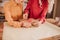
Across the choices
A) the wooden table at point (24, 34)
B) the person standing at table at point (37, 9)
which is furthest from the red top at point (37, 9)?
the wooden table at point (24, 34)

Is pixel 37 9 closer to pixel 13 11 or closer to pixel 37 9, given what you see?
pixel 37 9

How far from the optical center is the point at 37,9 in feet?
2.58

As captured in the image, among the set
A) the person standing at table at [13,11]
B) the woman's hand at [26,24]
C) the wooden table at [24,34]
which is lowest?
the wooden table at [24,34]

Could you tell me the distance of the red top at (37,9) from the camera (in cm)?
78

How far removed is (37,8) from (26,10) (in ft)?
0.24

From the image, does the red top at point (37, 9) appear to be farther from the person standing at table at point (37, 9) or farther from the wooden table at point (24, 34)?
the wooden table at point (24, 34)

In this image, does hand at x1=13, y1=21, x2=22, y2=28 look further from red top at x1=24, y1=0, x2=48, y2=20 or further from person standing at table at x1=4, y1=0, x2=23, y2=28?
red top at x1=24, y1=0, x2=48, y2=20

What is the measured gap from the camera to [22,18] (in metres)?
0.78

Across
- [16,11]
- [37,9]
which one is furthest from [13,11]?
[37,9]

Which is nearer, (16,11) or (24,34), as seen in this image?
(24,34)

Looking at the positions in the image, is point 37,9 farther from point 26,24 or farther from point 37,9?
point 26,24

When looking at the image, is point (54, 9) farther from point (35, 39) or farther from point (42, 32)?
point (35, 39)

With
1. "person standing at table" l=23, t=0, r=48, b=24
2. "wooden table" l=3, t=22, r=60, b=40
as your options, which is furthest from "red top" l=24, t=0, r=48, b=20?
"wooden table" l=3, t=22, r=60, b=40

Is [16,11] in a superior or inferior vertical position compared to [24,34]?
superior
